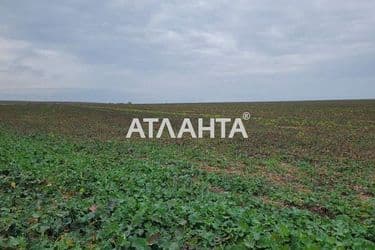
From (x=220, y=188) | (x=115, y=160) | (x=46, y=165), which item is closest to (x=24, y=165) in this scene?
(x=46, y=165)

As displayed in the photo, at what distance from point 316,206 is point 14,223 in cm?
564

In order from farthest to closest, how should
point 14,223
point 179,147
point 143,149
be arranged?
point 179,147, point 143,149, point 14,223

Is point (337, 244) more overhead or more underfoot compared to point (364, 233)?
more overhead

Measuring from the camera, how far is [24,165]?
1022cm

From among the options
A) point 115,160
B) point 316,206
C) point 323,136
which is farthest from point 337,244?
point 323,136

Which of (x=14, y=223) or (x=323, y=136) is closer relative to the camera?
(x=14, y=223)

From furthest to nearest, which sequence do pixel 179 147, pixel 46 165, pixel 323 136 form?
1. pixel 323 136
2. pixel 179 147
3. pixel 46 165

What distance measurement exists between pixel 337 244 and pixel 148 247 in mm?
2024

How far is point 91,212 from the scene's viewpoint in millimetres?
5996

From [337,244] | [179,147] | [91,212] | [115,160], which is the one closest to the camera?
[337,244]

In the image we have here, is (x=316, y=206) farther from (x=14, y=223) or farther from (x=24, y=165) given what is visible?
(x=24, y=165)

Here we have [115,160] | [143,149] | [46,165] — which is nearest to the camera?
[46,165]

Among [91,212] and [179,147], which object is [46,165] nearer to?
[91,212]

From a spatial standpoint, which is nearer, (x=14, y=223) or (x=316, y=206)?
(x=14, y=223)
